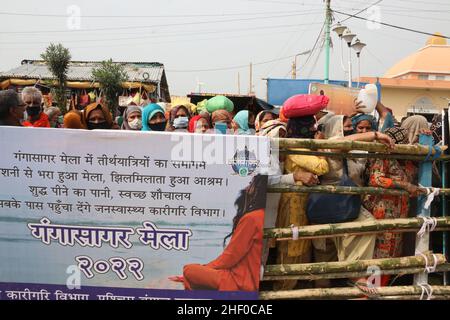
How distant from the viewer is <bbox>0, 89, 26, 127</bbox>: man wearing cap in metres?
2.88

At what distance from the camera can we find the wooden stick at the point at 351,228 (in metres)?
2.47

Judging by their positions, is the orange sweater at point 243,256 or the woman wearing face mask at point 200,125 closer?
the orange sweater at point 243,256

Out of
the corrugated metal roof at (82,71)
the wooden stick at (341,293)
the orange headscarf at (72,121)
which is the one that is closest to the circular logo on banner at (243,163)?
the wooden stick at (341,293)

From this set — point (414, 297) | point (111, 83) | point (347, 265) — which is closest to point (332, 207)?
point (347, 265)

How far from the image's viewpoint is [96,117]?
3416 millimetres

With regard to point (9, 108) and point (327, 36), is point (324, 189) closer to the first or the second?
point (9, 108)

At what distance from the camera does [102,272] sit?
7.84ft

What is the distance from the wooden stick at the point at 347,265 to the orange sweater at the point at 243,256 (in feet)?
0.56

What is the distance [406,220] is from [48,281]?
96.6 inches

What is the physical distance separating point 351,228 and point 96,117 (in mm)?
2394

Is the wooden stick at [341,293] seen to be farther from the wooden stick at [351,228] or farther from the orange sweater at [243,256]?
the wooden stick at [351,228]

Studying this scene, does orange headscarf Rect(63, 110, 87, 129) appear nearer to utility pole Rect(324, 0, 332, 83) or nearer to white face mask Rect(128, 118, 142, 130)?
white face mask Rect(128, 118, 142, 130)
